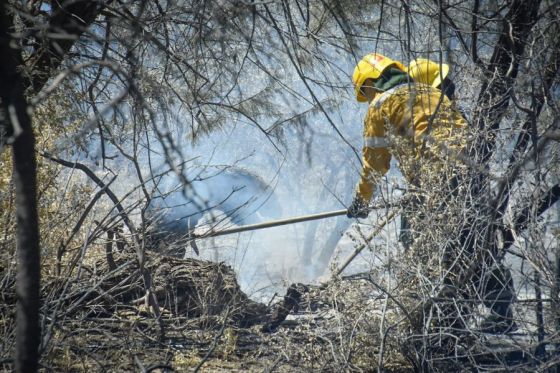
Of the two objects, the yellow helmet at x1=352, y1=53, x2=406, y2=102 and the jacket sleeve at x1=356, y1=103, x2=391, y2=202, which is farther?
the yellow helmet at x1=352, y1=53, x2=406, y2=102

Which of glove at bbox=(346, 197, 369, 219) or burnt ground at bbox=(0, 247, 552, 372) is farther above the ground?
glove at bbox=(346, 197, 369, 219)

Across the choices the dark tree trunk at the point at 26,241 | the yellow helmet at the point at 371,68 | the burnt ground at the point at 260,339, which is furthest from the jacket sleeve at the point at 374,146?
A: the dark tree trunk at the point at 26,241

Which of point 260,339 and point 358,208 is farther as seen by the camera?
point 358,208

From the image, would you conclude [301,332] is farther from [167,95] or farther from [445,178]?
[167,95]

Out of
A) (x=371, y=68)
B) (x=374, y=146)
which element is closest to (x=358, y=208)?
(x=374, y=146)

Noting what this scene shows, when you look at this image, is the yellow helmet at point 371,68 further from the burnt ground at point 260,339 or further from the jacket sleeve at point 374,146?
the burnt ground at point 260,339

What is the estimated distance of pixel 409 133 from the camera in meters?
3.38

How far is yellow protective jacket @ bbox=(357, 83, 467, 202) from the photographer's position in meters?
3.53

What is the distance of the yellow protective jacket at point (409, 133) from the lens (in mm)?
3527

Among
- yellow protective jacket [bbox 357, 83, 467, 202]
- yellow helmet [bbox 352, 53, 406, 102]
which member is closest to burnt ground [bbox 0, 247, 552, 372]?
yellow protective jacket [bbox 357, 83, 467, 202]

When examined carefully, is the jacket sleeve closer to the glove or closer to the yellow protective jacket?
the yellow protective jacket

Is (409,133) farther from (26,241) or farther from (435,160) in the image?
(26,241)

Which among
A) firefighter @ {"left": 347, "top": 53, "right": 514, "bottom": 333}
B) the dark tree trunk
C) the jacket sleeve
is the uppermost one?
the jacket sleeve

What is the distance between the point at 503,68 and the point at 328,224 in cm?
1299
